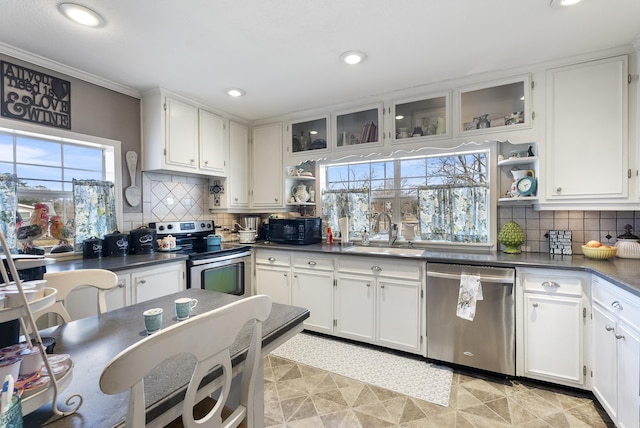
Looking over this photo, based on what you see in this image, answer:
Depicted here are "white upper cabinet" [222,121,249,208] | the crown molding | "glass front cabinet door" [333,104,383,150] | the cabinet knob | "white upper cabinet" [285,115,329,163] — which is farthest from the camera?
"white upper cabinet" [222,121,249,208]

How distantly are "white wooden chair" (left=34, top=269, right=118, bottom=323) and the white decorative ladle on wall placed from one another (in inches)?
63.6

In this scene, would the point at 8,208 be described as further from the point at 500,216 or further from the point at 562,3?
the point at 500,216

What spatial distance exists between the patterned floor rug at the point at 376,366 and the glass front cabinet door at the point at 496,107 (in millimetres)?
2048

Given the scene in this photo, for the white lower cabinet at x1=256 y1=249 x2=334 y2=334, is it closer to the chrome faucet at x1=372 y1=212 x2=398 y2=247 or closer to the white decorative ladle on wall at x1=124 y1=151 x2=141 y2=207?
the chrome faucet at x1=372 y1=212 x2=398 y2=247

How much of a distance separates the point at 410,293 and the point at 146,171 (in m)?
2.77

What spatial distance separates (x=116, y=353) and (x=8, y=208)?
6.62ft

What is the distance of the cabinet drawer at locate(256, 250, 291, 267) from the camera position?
10.4ft

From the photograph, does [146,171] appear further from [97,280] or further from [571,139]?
[571,139]

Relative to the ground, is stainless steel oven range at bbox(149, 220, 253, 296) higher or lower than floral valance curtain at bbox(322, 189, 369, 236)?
lower

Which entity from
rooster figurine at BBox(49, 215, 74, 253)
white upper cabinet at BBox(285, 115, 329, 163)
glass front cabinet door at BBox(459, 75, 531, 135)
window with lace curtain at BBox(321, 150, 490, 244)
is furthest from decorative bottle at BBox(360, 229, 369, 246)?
rooster figurine at BBox(49, 215, 74, 253)

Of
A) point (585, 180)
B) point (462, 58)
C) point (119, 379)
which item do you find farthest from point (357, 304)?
point (119, 379)

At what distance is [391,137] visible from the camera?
9.72ft

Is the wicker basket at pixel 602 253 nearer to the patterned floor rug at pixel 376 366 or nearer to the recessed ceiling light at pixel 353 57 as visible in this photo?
the patterned floor rug at pixel 376 366

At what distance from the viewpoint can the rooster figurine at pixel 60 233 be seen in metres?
2.39
